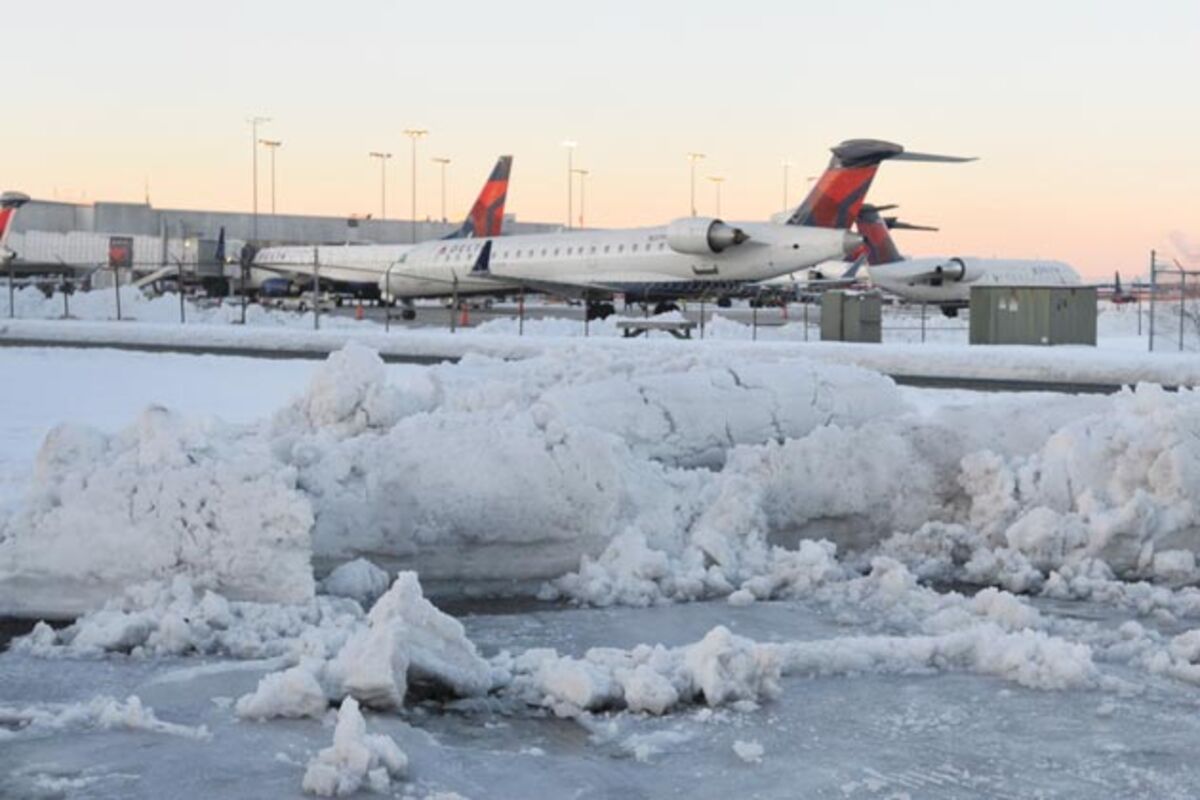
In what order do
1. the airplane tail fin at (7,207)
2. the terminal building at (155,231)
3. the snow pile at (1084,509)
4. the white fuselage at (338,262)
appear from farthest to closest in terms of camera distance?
the terminal building at (155,231) < the airplane tail fin at (7,207) < the white fuselage at (338,262) < the snow pile at (1084,509)

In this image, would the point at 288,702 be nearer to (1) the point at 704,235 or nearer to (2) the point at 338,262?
(1) the point at 704,235

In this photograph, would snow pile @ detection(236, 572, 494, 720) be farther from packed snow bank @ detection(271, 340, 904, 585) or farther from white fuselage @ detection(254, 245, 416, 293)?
white fuselage @ detection(254, 245, 416, 293)

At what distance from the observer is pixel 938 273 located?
54375mm

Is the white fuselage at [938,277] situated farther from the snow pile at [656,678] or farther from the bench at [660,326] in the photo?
the snow pile at [656,678]

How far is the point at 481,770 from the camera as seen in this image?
5.44 metres

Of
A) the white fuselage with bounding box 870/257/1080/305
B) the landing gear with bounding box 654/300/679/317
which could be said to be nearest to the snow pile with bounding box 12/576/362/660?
the landing gear with bounding box 654/300/679/317

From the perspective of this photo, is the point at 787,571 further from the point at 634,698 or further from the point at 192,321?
the point at 192,321

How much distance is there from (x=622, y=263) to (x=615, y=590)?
37.0 metres

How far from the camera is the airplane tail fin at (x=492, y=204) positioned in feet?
203

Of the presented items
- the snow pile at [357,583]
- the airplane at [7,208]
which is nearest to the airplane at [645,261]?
the airplane at [7,208]

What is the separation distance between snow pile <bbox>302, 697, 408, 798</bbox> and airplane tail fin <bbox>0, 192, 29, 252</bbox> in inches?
2734

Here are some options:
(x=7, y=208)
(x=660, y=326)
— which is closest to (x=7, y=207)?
(x=7, y=208)

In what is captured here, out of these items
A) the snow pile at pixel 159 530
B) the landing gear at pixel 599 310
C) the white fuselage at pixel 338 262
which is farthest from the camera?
the white fuselage at pixel 338 262

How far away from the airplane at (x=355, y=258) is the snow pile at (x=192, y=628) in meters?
44.5
